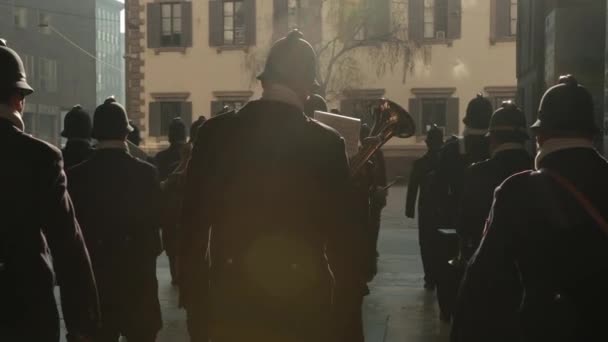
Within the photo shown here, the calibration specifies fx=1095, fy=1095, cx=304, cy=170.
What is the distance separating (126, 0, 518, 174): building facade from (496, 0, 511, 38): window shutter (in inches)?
1.3

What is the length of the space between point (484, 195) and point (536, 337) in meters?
3.02

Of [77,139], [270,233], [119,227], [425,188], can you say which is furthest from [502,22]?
[270,233]

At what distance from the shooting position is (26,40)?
61812mm

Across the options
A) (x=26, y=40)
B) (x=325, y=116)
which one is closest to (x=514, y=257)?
(x=325, y=116)

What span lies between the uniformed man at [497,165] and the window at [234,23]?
108 ft

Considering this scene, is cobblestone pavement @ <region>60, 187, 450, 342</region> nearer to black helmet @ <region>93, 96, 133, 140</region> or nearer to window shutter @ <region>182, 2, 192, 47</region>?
black helmet @ <region>93, 96, 133, 140</region>

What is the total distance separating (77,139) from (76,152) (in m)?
0.10

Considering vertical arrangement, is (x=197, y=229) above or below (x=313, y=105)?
below

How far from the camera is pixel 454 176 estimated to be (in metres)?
8.70

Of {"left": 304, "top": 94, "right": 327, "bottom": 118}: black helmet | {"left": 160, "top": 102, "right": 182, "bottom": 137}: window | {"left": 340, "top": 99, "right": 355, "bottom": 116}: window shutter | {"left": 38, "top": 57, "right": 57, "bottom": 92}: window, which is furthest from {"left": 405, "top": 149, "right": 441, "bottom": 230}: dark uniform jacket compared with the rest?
{"left": 38, "top": 57, "right": 57, "bottom": 92}: window

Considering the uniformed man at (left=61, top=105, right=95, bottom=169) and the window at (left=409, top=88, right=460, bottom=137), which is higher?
the uniformed man at (left=61, top=105, right=95, bottom=169)

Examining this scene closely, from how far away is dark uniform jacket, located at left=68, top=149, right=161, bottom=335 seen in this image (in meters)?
6.05

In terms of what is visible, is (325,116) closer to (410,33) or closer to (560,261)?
(560,261)

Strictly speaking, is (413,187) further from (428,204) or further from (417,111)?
(417,111)
